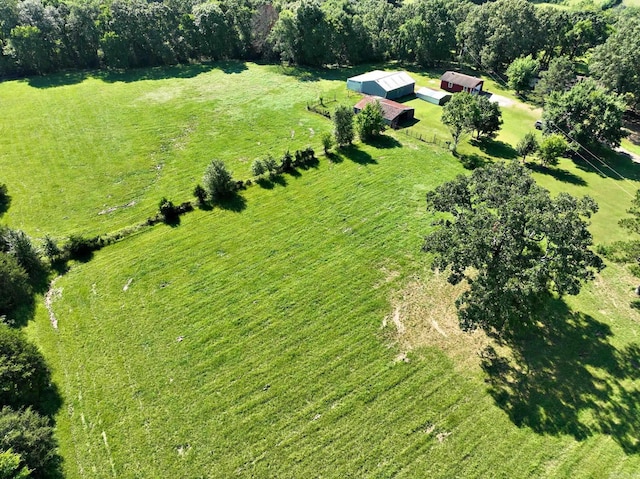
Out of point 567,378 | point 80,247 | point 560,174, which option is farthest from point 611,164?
point 80,247

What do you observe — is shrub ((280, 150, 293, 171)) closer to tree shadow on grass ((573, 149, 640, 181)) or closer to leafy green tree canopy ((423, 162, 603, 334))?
leafy green tree canopy ((423, 162, 603, 334))

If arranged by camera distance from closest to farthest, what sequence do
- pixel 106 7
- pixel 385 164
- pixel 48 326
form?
pixel 48 326
pixel 385 164
pixel 106 7

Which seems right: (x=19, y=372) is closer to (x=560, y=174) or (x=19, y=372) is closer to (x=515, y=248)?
(x=515, y=248)

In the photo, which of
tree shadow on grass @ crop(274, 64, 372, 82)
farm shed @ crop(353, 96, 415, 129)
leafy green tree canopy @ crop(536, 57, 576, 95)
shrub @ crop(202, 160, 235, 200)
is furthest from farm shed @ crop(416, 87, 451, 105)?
shrub @ crop(202, 160, 235, 200)

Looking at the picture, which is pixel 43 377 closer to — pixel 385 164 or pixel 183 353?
pixel 183 353

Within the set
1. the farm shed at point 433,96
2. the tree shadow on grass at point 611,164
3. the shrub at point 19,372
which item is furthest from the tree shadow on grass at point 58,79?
the tree shadow on grass at point 611,164

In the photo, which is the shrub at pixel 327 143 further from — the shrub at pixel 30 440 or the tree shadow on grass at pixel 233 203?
the shrub at pixel 30 440

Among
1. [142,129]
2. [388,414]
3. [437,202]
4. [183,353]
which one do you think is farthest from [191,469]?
[142,129]
